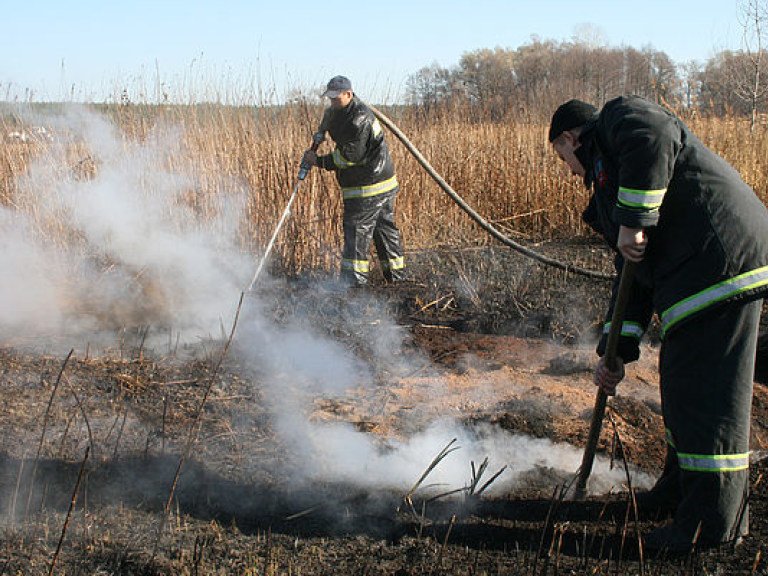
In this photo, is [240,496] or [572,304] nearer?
[240,496]

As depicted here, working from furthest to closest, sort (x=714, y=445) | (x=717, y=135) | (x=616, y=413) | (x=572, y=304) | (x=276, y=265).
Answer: (x=717, y=135)
(x=276, y=265)
(x=572, y=304)
(x=616, y=413)
(x=714, y=445)

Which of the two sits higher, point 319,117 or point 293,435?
point 319,117

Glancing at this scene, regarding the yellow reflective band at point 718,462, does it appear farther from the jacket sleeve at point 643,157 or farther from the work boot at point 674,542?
the jacket sleeve at point 643,157

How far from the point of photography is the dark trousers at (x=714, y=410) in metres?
2.42

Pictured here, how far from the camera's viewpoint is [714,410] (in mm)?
2451

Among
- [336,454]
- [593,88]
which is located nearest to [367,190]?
[336,454]

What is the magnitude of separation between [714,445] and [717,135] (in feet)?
25.6

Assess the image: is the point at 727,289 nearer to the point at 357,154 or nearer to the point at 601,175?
the point at 601,175

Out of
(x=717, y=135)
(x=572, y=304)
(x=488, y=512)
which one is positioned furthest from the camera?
(x=717, y=135)

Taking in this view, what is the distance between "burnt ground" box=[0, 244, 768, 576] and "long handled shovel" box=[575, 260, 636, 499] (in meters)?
0.10

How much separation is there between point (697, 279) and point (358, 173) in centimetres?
451

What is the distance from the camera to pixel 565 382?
4.61 meters

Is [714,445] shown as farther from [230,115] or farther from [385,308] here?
[230,115]

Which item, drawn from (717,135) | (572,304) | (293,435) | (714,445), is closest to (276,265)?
(572,304)
